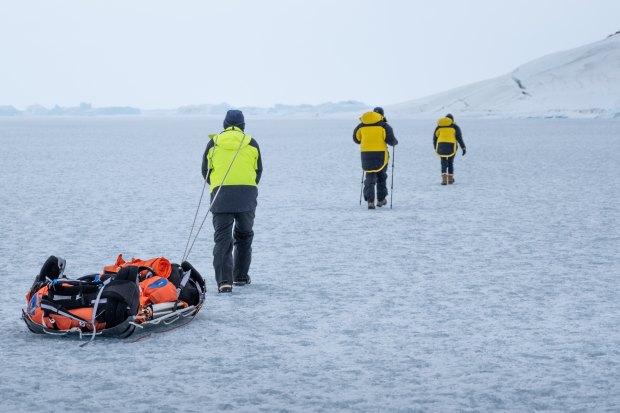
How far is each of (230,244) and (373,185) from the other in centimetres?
747

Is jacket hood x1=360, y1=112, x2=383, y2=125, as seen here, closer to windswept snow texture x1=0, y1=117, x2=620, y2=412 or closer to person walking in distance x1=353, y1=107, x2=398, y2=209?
person walking in distance x1=353, y1=107, x2=398, y2=209

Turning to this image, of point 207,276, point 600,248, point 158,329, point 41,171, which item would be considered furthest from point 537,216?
point 41,171

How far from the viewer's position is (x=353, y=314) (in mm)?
7734

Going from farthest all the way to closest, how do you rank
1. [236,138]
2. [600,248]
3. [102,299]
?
1. [600,248]
2. [236,138]
3. [102,299]

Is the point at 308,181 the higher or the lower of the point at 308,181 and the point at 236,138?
the lower

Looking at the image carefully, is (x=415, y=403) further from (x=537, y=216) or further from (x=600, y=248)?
(x=537, y=216)

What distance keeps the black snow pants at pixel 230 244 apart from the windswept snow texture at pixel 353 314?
0.82 ft

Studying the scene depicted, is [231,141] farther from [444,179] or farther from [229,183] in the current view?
[444,179]

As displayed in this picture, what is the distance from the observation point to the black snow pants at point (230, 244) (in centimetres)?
876

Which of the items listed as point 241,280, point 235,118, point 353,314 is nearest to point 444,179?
point 241,280

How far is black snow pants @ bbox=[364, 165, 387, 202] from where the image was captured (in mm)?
15922

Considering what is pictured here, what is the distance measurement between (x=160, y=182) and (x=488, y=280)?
45.9 feet

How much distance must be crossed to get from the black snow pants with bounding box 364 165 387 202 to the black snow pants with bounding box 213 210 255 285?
275 inches

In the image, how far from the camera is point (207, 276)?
9711 millimetres
